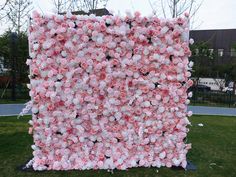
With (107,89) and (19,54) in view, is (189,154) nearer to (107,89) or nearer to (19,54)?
(107,89)

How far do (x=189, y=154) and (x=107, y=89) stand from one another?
7.94 feet

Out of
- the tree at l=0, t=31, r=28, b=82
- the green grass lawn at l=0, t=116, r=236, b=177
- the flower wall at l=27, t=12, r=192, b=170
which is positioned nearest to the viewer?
the flower wall at l=27, t=12, r=192, b=170

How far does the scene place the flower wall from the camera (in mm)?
4422

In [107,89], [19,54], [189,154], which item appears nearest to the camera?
[107,89]

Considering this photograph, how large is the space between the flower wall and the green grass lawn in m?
0.20

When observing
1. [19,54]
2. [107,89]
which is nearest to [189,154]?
[107,89]

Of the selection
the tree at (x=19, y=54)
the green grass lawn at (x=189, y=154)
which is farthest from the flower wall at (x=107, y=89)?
the tree at (x=19, y=54)

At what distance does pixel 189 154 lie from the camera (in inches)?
229

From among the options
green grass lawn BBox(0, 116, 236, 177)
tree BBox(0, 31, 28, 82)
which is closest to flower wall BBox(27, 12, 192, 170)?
green grass lawn BBox(0, 116, 236, 177)

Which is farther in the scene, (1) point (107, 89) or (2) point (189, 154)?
(2) point (189, 154)

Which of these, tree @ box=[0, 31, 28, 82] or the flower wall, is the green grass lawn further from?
tree @ box=[0, 31, 28, 82]

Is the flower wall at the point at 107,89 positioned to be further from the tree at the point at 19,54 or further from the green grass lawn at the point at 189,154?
the tree at the point at 19,54

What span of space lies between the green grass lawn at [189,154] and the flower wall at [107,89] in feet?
0.66

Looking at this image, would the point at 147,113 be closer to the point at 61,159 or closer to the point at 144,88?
the point at 144,88
